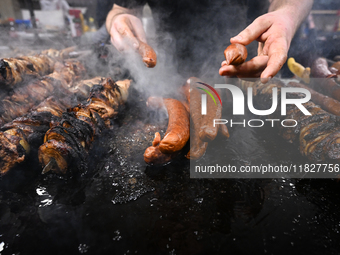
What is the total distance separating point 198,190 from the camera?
2.01 m

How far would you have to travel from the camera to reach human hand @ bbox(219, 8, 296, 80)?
1.98 metres

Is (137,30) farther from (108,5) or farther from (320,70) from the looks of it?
(320,70)

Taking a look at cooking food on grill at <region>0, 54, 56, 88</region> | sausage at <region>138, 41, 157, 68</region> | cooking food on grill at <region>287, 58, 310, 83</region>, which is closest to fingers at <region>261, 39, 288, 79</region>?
sausage at <region>138, 41, 157, 68</region>

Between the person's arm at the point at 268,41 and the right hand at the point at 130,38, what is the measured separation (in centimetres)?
138

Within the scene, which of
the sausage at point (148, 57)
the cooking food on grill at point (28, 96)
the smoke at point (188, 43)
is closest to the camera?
the cooking food on grill at point (28, 96)

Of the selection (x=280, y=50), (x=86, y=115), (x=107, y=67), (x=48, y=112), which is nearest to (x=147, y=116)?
(x=86, y=115)

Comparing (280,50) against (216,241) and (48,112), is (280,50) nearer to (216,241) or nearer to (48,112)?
(216,241)

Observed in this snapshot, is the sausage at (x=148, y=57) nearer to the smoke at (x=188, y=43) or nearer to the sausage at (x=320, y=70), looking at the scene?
the smoke at (x=188, y=43)

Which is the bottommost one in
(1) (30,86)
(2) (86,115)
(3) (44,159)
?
(3) (44,159)

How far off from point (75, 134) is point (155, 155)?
38.4 inches

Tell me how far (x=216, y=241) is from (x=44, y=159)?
191 cm

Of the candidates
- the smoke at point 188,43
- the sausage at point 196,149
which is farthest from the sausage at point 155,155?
the smoke at point 188,43

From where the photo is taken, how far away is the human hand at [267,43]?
198 cm

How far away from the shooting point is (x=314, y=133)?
2.37 m
